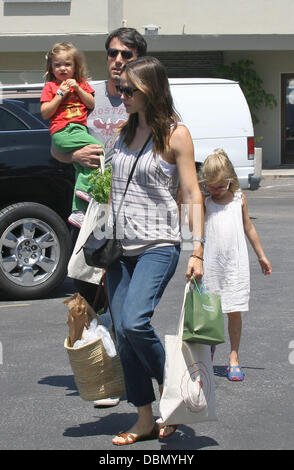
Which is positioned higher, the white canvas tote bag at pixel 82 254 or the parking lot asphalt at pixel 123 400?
the white canvas tote bag at pixel 82 254

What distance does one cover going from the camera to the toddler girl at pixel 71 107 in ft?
16.8

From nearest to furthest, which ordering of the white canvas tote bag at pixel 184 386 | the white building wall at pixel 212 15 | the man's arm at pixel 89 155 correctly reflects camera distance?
the white canvas tote bag at pixel 184 386 < the man's arm at pixel 89 155 < the white building wall at pixel 212 15

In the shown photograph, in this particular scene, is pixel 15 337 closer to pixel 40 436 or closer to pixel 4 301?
pixel 4 301

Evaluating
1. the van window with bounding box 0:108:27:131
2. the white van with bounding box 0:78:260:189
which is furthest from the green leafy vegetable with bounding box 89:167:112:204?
the white van with bounding box 0:78:260:189

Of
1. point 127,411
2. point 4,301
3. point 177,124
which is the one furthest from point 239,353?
point 4,301

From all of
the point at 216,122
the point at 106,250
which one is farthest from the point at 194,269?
the point at 216,122

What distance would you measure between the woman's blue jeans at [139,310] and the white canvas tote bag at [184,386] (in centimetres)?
13

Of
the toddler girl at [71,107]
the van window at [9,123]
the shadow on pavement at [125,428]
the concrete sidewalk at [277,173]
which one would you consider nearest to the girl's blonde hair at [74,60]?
the toddler girl at [71,107]

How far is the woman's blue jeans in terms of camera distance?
4.27 m

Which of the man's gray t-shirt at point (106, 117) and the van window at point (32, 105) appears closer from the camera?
the man's gray t-shirt at point (106, 117)

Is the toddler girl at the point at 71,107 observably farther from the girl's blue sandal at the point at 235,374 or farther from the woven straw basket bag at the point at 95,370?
the girl's blue sandal at the point at 235,374

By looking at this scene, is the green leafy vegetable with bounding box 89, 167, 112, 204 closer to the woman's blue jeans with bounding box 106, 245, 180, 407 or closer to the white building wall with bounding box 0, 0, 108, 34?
the woman's blue jeans with bounding box 106, 245, 180, 407

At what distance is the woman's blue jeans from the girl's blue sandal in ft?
4.09

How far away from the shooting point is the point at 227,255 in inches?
224
